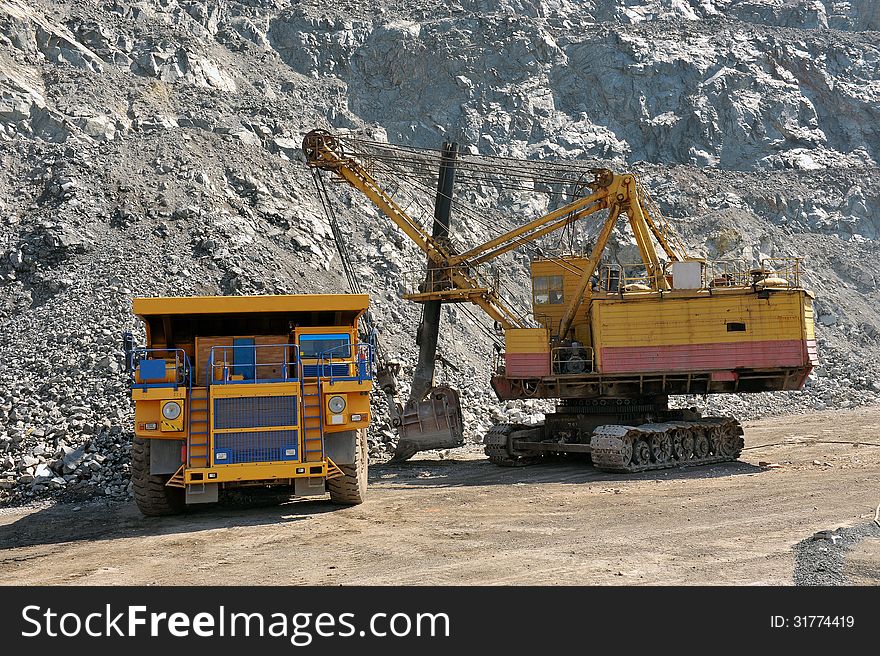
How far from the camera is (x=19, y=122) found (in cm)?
2967

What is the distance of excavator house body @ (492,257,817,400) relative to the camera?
1731cm

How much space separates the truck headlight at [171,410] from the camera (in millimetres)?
11430

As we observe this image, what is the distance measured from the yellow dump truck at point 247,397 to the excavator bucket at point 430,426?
574cm

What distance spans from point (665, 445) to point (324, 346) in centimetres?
802

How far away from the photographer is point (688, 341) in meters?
17.5

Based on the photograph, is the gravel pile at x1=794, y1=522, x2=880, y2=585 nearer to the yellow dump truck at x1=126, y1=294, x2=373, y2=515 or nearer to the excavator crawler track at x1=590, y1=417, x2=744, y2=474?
the yellow dump truck at x1=126, y1=294, x2=373, y2=515

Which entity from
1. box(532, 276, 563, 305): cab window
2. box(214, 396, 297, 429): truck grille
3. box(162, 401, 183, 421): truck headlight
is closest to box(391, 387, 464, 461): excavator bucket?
box(532, 276, 563, 305): cab window


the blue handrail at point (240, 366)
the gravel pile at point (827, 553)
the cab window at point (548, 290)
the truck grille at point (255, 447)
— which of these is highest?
the cab window at point (548, 290)

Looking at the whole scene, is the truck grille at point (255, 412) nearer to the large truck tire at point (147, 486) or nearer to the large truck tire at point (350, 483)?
the large truck tire at point (350, 483)

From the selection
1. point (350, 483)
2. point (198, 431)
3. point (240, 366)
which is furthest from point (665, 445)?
point (198, 431)

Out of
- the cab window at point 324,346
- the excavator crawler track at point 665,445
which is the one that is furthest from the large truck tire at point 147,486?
the excavator crawler track at point 665,445

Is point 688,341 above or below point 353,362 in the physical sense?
above

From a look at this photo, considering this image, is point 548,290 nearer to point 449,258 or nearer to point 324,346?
point 449,258

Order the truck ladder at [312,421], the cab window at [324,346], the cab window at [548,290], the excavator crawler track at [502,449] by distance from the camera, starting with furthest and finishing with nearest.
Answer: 1. the cab window at [548,290]
2. the excavator crawler track at [502,449]
3. the cab window at [324,346]
4. the truck ladder at [312,421]
